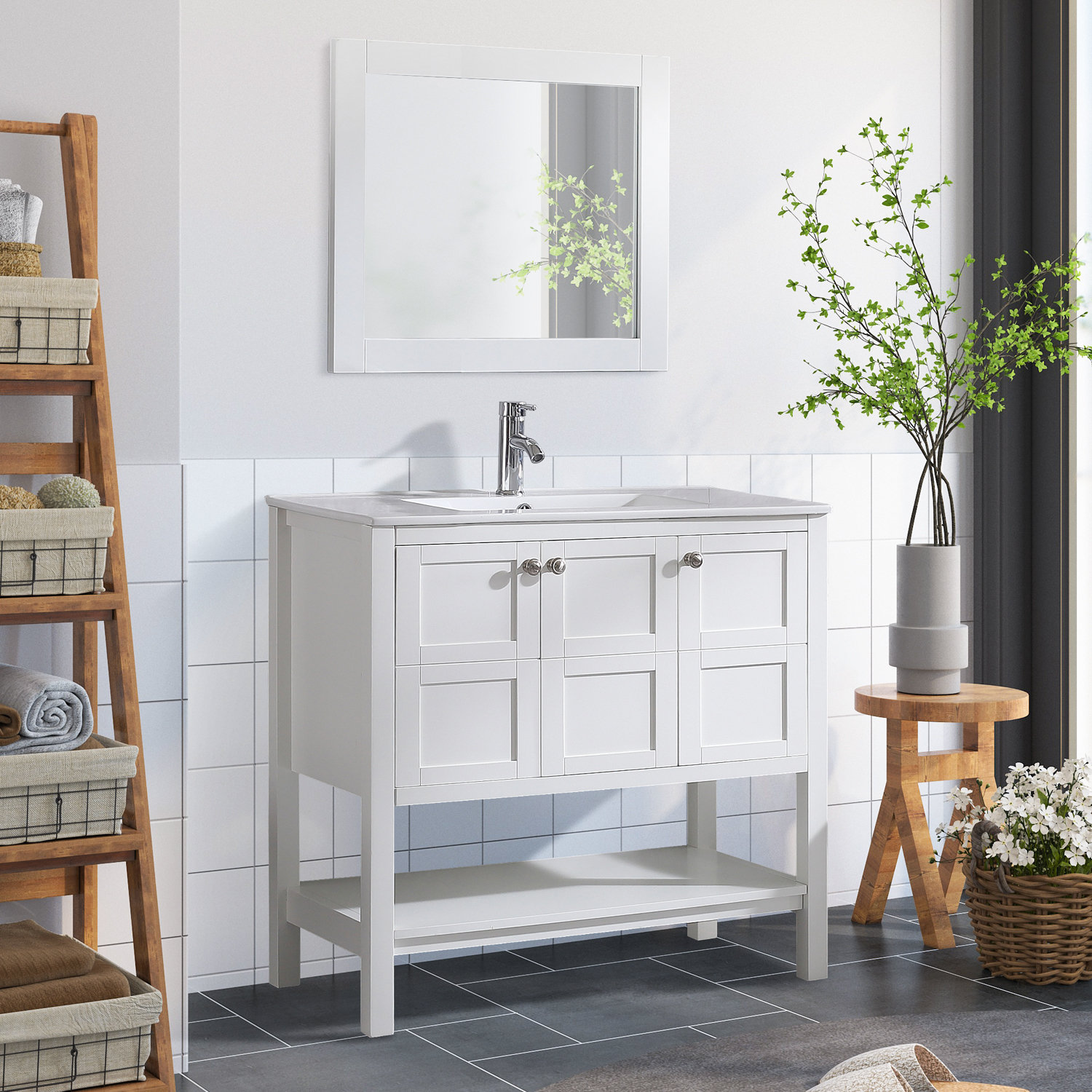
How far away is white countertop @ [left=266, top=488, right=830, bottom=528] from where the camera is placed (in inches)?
116

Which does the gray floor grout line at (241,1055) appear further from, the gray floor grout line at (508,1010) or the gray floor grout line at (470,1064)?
the gray floor grout line at (508,1010)

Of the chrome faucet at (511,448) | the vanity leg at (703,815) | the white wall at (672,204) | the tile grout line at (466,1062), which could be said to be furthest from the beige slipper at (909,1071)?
the white wall at (672,204)

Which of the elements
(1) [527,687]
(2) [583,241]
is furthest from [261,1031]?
(2) [583,241]

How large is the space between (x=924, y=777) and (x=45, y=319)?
2.09 m

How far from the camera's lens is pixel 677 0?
362cm

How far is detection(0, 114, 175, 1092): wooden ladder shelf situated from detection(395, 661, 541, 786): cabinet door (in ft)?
1.62

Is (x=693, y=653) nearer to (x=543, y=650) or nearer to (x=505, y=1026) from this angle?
(x=543, y=650)

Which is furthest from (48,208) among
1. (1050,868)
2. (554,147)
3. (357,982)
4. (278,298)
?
(1050,868)

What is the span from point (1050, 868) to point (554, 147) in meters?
1.79

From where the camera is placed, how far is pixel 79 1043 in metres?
2.44

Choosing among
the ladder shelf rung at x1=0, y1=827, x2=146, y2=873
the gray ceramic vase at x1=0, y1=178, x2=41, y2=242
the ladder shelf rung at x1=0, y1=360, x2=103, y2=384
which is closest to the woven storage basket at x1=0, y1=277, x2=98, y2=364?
the ladder shelf rung at x1=0, y1=360, x2=103, y2=384

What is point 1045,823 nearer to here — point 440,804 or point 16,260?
point 440,804

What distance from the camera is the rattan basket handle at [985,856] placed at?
10.6 ft

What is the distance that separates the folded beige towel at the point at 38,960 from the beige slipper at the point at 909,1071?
3.68ft
